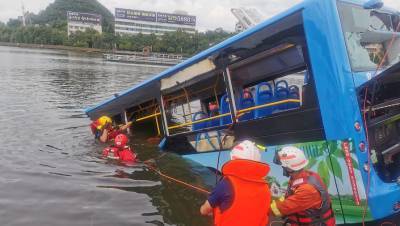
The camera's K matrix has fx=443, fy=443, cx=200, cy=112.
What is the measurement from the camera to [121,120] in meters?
13.2

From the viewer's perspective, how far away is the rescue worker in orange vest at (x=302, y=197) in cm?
455

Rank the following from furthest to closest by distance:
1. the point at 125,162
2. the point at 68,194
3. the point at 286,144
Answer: the point at 125,162
the point at 68,194
the point at 286,144

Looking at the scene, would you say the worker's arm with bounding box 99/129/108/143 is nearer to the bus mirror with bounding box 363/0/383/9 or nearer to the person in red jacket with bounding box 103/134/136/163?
the person in red jacket with bounding box 103/134/136/163

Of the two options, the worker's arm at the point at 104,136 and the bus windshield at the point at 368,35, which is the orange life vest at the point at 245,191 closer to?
the bus windshield at the point at 368,35

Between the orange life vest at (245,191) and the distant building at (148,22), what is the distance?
131 metres

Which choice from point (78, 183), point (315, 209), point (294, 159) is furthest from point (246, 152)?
point (78, 183)

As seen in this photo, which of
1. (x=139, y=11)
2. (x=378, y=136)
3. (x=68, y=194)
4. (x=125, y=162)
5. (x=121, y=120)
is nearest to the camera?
(x=378, y=136)

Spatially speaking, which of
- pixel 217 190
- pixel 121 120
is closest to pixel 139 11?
pixel 121 120

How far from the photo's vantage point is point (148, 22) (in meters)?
141

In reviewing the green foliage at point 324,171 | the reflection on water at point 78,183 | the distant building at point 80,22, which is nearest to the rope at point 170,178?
the reflection on water at point 78,183

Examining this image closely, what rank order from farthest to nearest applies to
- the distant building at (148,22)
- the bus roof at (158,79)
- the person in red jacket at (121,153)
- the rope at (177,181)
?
the distant building at (148,22) < the person in red jacket at (121,153) < the rope at (177,181) < the bus roof at (158,79)

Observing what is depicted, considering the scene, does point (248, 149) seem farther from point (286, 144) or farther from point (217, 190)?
point (286, 144)

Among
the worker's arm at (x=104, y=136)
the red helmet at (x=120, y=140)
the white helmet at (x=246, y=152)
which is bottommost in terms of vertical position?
the white helmet at (x=246, y=152)

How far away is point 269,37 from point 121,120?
25.0ft
